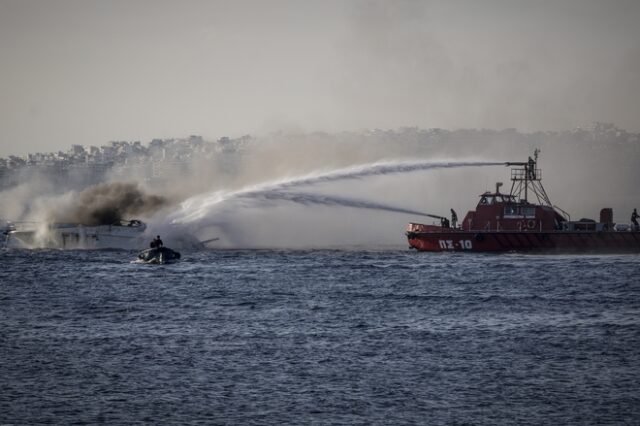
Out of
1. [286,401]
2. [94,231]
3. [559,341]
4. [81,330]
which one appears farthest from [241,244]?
[286,401]

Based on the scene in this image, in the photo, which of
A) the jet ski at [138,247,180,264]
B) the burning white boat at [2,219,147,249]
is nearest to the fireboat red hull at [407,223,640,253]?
the jet ski at [138,247,180,264]

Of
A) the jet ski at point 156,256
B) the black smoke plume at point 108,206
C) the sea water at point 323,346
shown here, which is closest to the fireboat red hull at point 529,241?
the sea water at point 323,346

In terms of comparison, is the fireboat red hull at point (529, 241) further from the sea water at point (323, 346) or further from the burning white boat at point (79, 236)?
the burning white boat at point (79, 236)

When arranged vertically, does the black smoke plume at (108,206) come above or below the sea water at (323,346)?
above

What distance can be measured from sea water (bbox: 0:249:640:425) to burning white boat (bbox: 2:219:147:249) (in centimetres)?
2586

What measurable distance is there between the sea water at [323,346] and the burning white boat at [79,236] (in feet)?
84.9

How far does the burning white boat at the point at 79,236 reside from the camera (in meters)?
104

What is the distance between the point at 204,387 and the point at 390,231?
137m

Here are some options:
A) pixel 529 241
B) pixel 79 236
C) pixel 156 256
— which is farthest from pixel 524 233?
pixel 79 236

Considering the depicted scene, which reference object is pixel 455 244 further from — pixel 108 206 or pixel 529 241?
pixel 108 206

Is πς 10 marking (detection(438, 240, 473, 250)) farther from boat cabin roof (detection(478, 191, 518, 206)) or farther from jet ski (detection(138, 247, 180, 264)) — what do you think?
jet ski (detection(138, 247, 180, 264))

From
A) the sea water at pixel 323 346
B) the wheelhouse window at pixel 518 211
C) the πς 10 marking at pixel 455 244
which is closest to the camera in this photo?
the sea water at pixel 323 346

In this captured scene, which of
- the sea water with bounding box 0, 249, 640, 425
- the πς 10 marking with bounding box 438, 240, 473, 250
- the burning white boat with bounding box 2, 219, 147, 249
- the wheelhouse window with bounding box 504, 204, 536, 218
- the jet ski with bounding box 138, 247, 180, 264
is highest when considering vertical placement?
the wheelhouse window with bounding box 504, 204, 536, 218

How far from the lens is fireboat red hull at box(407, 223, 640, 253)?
300 feet
